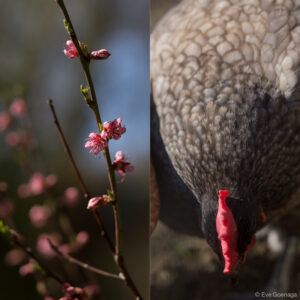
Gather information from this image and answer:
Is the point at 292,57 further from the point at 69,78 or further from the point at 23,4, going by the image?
the point at 23,4

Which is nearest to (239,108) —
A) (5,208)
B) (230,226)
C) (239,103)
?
(239,103)

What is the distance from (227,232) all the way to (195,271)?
166 mm

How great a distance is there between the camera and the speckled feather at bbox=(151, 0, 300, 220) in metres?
0.56

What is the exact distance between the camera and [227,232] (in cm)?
54

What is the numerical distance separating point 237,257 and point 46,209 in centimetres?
41

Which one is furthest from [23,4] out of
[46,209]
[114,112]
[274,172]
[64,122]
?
[274,172]

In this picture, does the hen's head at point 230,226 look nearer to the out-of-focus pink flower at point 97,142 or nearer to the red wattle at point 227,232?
A: the red wattle at point 227,232

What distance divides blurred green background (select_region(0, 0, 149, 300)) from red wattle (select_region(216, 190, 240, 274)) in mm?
288

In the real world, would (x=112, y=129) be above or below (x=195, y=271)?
above

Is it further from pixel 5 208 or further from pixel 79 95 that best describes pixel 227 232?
pixel 79 95

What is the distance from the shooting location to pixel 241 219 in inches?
21.8

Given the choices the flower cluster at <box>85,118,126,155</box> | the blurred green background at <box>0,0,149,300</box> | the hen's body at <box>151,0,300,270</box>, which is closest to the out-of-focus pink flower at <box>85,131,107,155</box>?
the flower cluster at <box>85,118,126,155</box>

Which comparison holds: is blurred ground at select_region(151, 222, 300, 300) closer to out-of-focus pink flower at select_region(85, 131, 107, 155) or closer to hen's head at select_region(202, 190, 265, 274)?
hen's head at select_region(202, 190, 265, 274)

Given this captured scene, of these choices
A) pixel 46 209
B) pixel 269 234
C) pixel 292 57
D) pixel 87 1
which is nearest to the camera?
pixel 292 57
